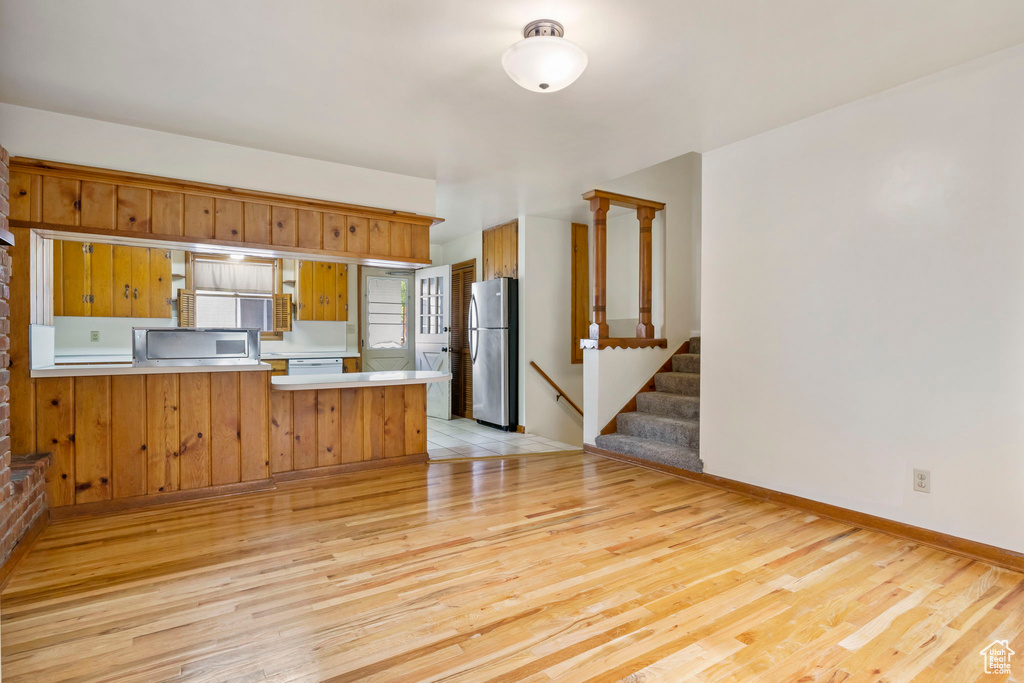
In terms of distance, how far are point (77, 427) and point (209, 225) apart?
4.72 feet

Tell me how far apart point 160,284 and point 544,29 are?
4713 mm

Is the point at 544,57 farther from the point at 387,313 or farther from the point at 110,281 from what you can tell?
the point at 387,313

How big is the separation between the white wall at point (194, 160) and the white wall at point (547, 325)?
1.78 meters

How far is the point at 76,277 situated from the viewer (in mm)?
4793

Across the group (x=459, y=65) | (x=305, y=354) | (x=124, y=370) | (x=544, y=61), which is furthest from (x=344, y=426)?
(x=544, y=61)

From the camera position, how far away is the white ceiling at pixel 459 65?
2.11m

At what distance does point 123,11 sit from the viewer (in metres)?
2.10

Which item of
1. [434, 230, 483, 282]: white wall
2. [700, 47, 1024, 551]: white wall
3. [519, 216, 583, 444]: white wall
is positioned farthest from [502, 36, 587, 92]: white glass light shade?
[434, 230, 483, 282]: white wall

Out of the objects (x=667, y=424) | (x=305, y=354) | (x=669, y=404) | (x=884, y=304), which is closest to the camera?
(x=884, y=304)

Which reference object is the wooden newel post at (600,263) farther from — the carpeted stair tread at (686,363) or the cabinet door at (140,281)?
the cabinet door at (140,281)

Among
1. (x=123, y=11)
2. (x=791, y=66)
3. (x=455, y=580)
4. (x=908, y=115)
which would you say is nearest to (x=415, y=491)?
(x=455, y=580)

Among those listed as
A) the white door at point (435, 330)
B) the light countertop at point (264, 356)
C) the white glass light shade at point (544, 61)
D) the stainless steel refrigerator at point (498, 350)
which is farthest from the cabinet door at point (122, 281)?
the white glass light shade at point (544, 61)

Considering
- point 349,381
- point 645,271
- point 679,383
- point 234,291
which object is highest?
point 645,271

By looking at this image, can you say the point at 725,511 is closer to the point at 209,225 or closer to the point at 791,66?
the point at 791,66
